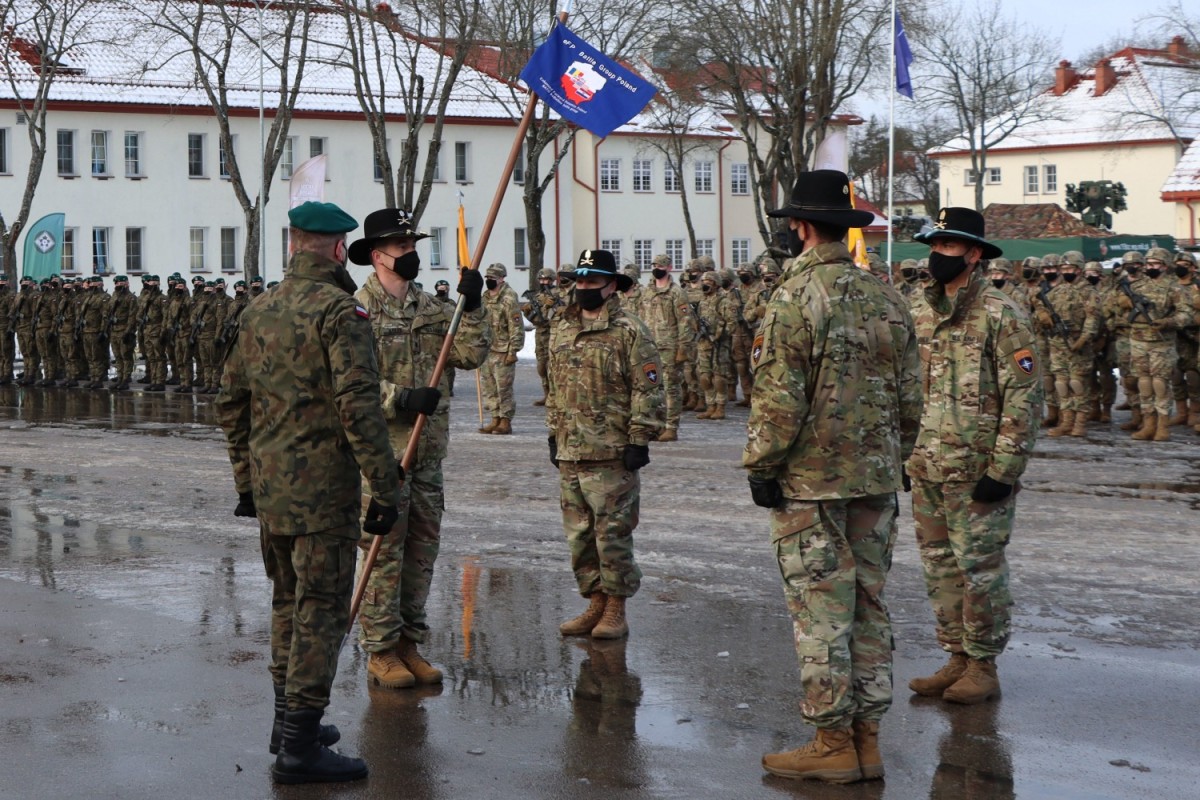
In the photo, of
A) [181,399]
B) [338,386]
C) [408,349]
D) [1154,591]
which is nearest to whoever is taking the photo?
[338,386]

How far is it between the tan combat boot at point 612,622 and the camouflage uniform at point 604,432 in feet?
0.17

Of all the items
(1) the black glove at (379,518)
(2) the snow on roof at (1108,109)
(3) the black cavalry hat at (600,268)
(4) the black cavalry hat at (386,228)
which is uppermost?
(2) the snow on roof at (1108,109)

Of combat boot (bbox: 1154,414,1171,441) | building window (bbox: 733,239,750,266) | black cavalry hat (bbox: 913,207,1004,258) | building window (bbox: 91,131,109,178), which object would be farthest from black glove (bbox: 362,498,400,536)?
building window (bbox: 733,239,750,266)

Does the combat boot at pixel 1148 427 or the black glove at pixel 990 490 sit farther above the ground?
the black glove at pixel 990 490

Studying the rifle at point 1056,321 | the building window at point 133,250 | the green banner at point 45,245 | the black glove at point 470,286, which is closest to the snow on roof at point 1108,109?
the building window at point 133,250

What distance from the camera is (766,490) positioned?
19.9ft

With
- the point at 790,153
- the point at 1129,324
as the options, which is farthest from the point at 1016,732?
the point at 790,153

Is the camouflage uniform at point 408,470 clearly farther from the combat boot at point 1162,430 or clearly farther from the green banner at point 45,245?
the green banner at point 45,245

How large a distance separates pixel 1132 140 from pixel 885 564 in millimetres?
76102

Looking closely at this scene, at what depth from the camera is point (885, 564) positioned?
6.30 metres

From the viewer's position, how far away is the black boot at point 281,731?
6.13 metres

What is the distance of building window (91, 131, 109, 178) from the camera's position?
174 feet

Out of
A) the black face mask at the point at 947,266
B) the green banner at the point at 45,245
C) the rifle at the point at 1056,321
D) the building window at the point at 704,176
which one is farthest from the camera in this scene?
the building window at the point at 704,176

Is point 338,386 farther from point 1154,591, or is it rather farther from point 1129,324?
point 1129,324
